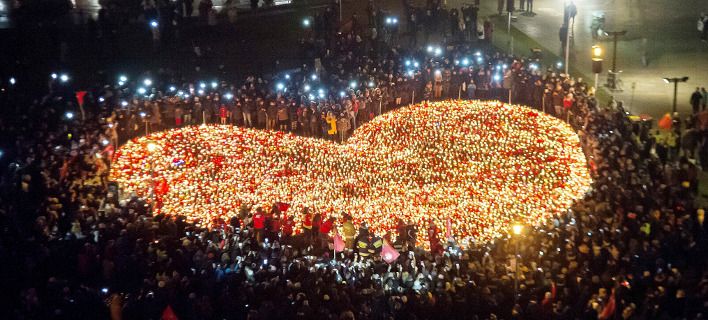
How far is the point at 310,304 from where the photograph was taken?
17.4 meters

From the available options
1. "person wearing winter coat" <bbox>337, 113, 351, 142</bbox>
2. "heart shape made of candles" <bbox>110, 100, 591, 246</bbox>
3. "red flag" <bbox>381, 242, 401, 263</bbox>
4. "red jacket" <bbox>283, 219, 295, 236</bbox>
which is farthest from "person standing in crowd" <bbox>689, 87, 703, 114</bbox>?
"red jacket" <bbox>283, 219, 295, 236</bbox>

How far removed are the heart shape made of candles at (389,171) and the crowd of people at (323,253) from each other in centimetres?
104

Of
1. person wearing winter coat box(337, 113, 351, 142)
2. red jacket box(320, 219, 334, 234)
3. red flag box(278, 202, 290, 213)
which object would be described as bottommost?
red jacket box(320, 219, 334, 234)

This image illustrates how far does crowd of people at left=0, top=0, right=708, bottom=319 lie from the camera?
17.2 metres

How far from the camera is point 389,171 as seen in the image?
87.1 ft

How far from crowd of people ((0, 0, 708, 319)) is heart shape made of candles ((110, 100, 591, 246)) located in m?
1.04

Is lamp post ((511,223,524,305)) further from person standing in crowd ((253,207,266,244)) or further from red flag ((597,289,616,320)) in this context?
person standing in crowd ((253,207,266,244))

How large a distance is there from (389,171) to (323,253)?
5.88 metres

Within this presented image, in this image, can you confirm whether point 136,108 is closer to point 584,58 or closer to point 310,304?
point 310,304

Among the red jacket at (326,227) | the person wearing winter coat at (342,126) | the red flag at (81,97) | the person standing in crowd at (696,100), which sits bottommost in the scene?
the red jacket at (326,227)

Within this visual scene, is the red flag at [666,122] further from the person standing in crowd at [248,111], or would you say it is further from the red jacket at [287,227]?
the red jacket at [287,227]

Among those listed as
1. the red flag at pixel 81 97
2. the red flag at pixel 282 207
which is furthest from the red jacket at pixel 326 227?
the red flag at pixel 81 97

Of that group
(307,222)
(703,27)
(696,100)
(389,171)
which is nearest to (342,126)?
(389,171)

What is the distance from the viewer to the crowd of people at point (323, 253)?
679 inches
